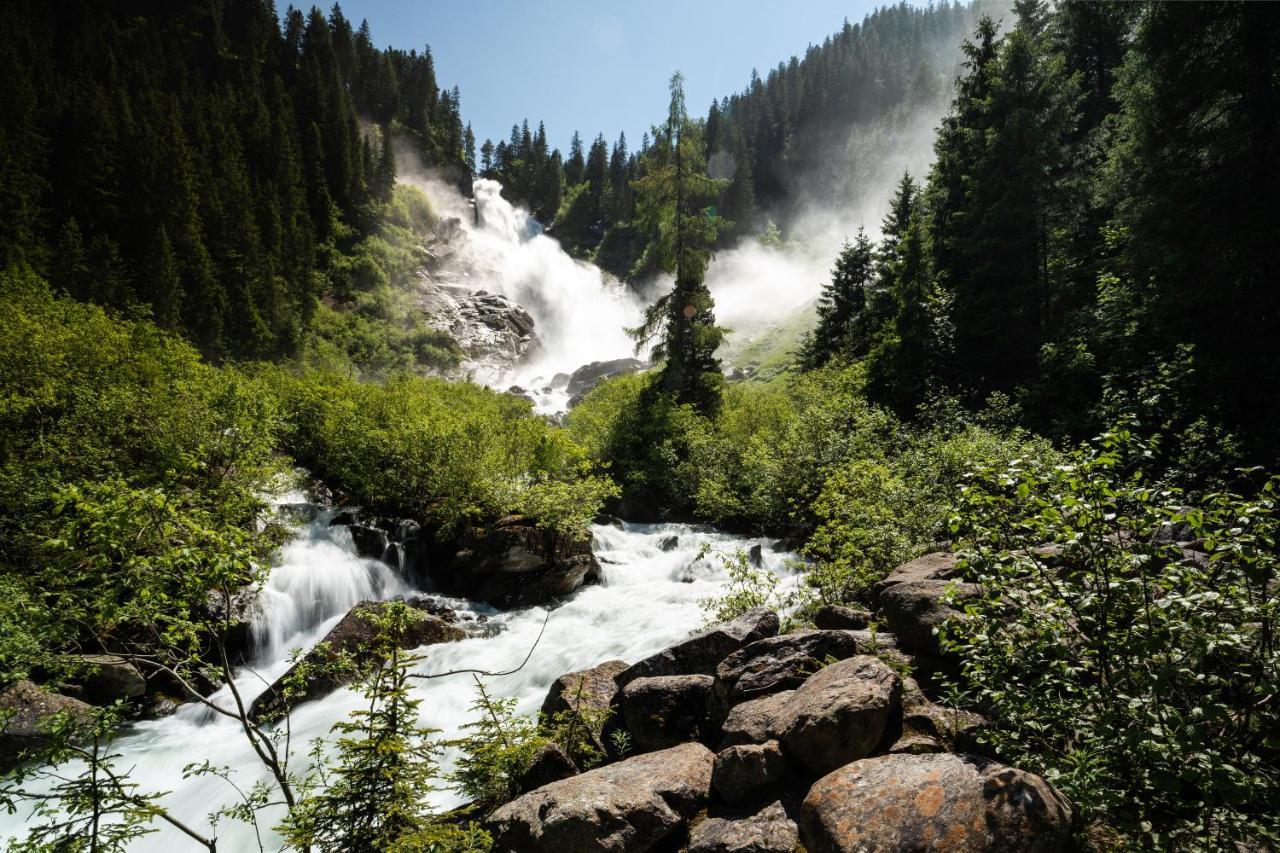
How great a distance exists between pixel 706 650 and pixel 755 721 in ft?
6.48

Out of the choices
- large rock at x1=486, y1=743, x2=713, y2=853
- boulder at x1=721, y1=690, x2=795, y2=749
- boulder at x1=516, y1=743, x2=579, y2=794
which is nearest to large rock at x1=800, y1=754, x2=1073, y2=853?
boulder at x1=721, y1=690, x2=795, y2=749

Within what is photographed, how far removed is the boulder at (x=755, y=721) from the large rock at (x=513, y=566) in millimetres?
9940

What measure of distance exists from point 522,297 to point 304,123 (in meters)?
31.1

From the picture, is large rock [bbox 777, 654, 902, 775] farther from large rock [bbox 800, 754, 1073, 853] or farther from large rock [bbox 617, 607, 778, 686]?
large rock [bbox 617, 607, 778, 686]

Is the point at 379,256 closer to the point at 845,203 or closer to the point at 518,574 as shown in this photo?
the point at 518,574

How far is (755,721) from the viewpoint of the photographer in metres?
5.21

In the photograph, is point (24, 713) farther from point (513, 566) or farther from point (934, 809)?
point (934, 809)

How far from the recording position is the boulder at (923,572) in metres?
7.11

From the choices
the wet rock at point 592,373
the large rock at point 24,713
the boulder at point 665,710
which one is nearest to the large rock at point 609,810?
the boulder at point 665,710

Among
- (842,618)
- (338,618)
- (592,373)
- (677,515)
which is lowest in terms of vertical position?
(842,618)

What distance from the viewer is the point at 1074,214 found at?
23359 millimetres

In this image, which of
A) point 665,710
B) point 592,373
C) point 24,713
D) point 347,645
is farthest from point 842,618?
point 592,373

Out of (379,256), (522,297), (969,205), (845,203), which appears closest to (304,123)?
(379,256)

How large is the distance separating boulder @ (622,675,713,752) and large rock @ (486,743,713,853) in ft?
2.61
